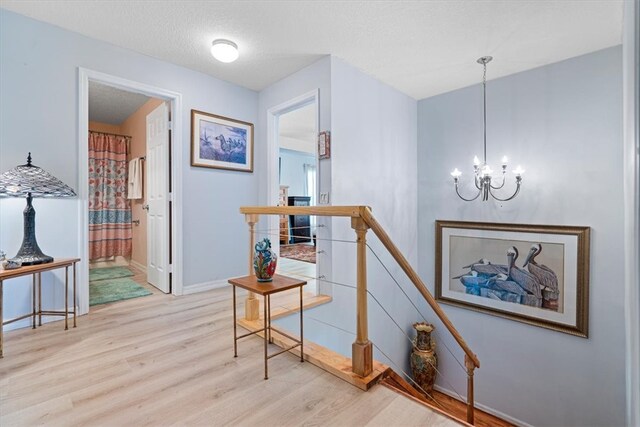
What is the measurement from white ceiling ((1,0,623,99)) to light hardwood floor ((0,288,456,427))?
7.95 feet

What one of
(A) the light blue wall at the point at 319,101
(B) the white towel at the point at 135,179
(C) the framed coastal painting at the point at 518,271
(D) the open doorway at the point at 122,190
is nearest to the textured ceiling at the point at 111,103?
(D) the open doorway at the point at 122,190

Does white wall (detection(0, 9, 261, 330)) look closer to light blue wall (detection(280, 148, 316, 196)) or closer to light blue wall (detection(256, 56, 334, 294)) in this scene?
light blue wall (detection(256, 56, 334, 294))

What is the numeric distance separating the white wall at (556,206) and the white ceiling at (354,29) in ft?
1.22

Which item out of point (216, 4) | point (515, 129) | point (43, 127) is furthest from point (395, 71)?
point (43, 127)

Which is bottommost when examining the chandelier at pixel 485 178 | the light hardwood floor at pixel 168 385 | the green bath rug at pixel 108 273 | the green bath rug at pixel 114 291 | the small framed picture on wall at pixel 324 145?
the light hardwood floor at pixel 168 385

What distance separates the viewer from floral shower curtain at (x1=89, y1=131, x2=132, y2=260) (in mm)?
4605

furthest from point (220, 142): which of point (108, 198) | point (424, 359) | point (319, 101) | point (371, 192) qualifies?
point (424, 359)

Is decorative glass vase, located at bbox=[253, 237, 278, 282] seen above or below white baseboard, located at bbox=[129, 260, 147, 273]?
above

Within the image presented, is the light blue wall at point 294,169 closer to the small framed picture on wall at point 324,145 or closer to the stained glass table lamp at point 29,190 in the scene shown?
the small framed picture on wall at point 324,145

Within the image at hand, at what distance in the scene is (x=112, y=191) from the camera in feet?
15.7

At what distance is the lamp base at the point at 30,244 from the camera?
80.9 inches

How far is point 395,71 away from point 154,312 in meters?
3.46

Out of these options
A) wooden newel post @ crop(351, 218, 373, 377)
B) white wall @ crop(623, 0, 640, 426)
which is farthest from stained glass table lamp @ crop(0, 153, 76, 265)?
white wall @ crop(623, 0, 640, 426)

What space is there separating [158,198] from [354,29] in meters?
2.70
